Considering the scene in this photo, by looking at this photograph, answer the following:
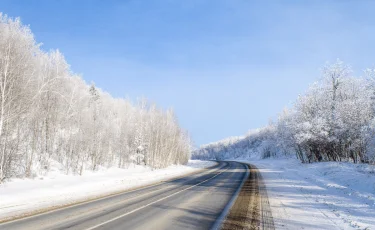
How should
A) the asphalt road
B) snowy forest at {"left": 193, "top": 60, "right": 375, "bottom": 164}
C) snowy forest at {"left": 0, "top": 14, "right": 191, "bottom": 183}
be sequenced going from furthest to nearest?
snowy forest at {"left": 193, "top": 60, "right": 375, "bottom": 164}, snowy forest at {"left": 0, "top": 14, "right": 191, "bottom": 183}, the asphalt road

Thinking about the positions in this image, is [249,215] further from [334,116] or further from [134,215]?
[334,116]

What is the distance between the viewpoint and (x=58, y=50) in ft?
117

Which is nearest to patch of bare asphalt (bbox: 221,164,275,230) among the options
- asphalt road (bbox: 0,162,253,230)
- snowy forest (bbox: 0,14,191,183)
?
asphalt road (bbox: 0,162,253,230)

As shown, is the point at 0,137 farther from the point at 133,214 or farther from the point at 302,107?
the point at 302,107

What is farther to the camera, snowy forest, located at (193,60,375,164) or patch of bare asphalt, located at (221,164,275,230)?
snowy forest, located at (193,60,375,164)

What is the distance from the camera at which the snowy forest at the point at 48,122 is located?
797 inches

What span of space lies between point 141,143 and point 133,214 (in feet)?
188

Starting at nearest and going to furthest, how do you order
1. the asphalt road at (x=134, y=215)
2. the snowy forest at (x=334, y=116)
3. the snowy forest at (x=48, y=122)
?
the asphalt road at (x=134, y=215)
the snowy forest at (x=48, y=122)
the snowy forest at (x=334, y=116)

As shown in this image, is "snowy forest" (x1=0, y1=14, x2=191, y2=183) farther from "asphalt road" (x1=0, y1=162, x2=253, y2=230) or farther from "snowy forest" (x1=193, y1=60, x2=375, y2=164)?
"snowy forest" (x1=193, y1=60, x2=375, y2=164)

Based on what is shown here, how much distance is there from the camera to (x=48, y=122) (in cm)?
3381

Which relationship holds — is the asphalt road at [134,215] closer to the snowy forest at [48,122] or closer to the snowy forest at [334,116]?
the snowy forest at [48,122]

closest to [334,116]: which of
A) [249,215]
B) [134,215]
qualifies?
[249,215]

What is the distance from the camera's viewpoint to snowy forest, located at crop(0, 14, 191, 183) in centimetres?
2023

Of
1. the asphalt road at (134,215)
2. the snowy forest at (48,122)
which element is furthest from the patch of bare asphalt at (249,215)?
the snowy forest at (48,122)
